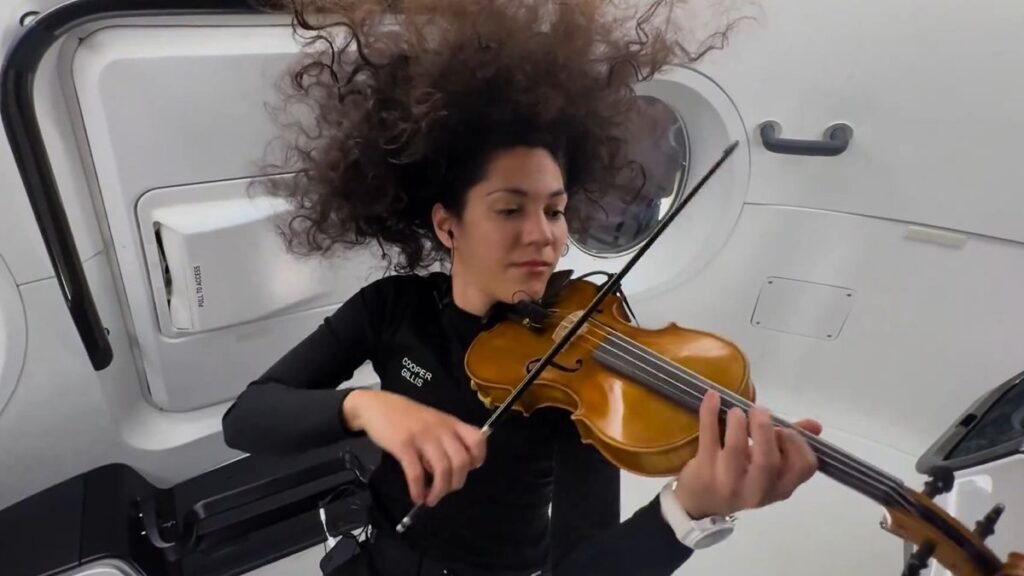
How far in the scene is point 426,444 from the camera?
56 cm

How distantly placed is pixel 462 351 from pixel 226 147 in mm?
609

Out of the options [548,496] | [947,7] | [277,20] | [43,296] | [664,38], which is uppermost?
[947,7]

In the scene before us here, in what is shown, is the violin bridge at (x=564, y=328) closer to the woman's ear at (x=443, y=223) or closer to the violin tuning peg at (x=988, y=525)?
the woman's ear at (x=443, y=223)

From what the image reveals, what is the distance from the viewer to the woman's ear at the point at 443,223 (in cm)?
77

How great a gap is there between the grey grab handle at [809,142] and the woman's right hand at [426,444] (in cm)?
107

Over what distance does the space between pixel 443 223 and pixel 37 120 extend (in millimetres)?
609

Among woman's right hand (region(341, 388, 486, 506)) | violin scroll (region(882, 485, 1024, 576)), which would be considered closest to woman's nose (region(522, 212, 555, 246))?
woman's right hand (region(341, 388, 486, 506))

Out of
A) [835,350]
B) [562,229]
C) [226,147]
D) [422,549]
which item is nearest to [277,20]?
[226,147]

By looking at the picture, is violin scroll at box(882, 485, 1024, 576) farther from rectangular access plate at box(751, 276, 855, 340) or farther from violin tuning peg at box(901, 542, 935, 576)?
rectangular access plate at box(751, 276, 855, 340)

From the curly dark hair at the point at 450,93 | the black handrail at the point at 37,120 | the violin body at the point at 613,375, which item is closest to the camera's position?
the violin body at the point at 613,375

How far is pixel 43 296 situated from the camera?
1052 millimetres

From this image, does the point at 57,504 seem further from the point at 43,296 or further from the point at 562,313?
the point at 562,313

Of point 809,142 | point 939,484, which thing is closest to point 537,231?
point 939,484

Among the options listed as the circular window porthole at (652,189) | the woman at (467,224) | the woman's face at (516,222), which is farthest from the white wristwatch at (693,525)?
the circular window porthole at (652,189)
